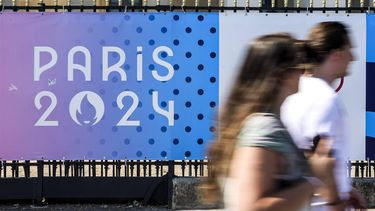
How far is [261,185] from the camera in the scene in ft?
7.08

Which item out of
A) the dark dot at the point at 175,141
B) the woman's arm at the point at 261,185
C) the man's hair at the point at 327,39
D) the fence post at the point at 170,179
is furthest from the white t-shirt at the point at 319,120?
the fence post at the point at 170,179

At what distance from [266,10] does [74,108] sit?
8.22ft

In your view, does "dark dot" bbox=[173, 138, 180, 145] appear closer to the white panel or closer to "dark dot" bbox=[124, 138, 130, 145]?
"dark dot" bbox=[124, 138, 130, 145]

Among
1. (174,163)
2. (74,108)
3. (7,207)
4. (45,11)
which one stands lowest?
(7,207)

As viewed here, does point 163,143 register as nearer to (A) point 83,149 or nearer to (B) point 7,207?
(A) point 83,149

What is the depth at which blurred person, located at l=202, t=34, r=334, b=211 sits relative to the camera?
218 centimetres

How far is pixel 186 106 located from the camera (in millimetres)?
7277

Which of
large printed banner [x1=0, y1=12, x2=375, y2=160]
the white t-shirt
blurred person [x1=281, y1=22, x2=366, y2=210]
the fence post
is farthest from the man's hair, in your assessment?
the fence post

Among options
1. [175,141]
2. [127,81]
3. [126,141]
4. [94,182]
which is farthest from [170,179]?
A: [127,81]

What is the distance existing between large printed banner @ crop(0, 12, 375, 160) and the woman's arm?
494 cm

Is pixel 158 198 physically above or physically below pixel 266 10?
below

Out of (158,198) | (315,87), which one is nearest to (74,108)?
(158,198)

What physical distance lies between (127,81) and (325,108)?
4.34 m

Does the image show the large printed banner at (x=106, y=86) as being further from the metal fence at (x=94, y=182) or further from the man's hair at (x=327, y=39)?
the man's hair at (x=327, y=39)
